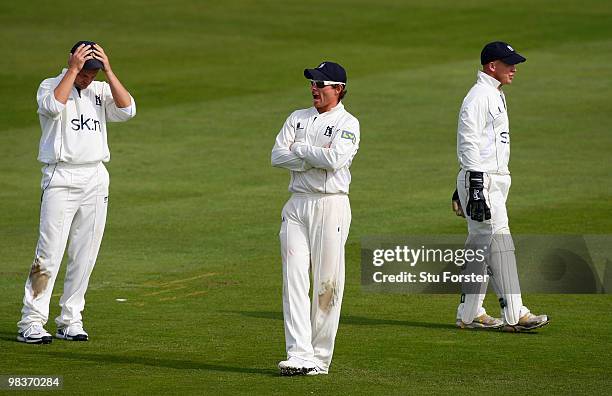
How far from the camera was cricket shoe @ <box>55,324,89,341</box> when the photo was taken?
10906 mm

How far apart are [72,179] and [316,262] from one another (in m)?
2.23

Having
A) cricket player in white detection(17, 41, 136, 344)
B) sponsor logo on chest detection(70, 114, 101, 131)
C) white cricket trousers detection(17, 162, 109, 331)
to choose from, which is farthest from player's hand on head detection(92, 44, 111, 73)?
white cricket trousers detection(17, 162, 109, 331)

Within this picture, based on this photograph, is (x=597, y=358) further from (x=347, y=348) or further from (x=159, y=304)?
(x=159, y=304)

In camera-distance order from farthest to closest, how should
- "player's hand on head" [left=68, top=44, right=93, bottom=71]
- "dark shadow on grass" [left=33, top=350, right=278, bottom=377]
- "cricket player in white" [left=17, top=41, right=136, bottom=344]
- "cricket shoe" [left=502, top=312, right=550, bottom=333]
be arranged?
"cricket shoe" [left=502, top=312, right=550, bottom=333] → "cricket player in white" [left=17, top=41, right=136, bottom=344] → "player's hand on head" [left=68, top=44, right=93, bottom=71] → "dark shadow on grass" [left=33, top=350, right=278, bottom=377]

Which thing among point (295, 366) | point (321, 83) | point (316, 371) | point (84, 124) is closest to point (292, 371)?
point (295, 366)

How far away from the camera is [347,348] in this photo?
10.7 metres

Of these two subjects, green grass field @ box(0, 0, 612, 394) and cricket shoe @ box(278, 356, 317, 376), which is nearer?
cricket shoe @ box(278, 356, 317, 376)

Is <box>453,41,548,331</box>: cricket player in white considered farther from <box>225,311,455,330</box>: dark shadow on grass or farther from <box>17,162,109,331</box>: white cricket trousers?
<box>17,162,109,331</box>: white cricket trousers

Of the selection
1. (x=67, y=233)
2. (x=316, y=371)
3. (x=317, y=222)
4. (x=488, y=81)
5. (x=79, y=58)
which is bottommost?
(x=316, y=371)

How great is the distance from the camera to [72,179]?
10773mm

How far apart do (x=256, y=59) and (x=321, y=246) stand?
65.6ft

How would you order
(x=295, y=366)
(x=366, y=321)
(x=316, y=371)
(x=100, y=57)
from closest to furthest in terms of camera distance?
(x=295, y=366)
(x=316, y=371)
(x=100, y=57)
(x=366, y=321)

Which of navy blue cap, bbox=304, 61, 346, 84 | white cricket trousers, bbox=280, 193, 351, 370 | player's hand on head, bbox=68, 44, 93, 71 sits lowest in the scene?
white cricket trousers, bbox=280, 193, 351, 370

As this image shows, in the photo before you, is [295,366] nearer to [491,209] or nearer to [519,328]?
[519,328]
